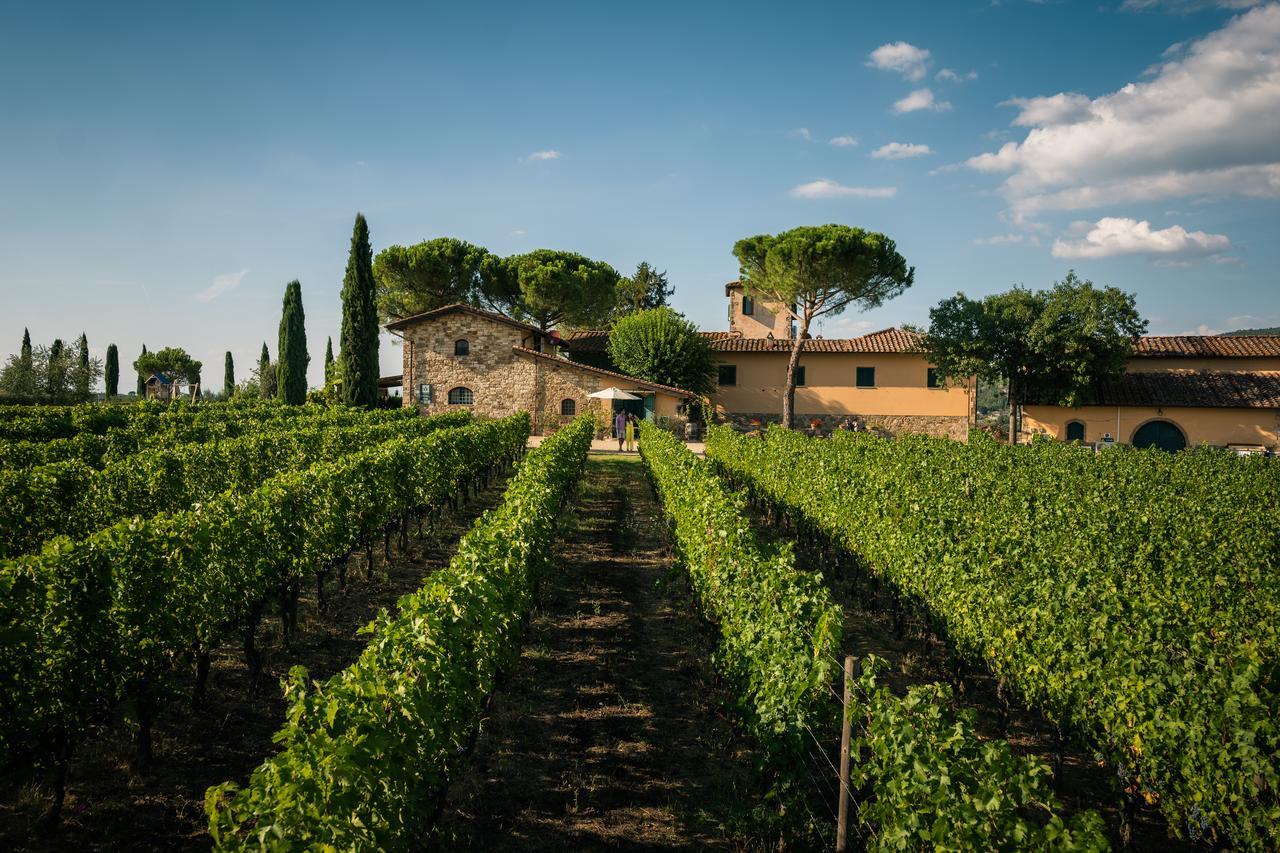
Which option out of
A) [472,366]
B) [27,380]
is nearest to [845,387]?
[472,366]

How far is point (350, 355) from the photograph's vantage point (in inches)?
1286

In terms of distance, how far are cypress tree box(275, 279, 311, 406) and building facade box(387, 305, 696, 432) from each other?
34.4 ft

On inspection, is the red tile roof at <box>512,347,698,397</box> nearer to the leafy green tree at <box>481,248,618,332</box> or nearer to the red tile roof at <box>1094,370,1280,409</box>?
the leafy green tree at <box>481,248,618,332</box>

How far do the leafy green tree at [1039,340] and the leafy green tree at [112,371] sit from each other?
200ft

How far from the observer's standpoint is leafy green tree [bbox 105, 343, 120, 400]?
5655 cm

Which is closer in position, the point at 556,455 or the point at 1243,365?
the point at 556,455

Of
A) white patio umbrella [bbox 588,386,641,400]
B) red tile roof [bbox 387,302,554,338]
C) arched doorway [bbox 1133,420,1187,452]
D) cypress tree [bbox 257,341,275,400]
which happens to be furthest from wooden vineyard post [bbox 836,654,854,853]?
cypress tree [bbox 257,341,275,400]

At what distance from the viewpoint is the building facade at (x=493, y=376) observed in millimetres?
31688

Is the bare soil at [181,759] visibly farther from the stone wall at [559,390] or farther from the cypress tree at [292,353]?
the cypress tree at [292,353]

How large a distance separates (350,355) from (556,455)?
2348cm

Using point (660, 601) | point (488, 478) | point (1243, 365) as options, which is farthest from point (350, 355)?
point (1243, 365)

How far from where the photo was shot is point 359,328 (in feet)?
107

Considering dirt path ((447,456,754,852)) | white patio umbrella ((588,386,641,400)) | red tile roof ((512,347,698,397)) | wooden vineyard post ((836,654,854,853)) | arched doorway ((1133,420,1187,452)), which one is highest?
red tile roof ((512,347,698,397))

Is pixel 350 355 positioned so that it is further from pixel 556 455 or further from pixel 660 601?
pixel 660 601
